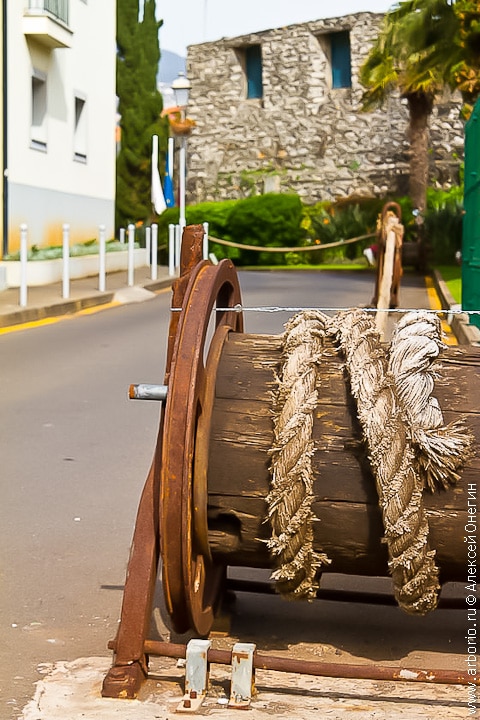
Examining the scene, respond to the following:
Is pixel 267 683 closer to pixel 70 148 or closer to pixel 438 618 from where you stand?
pixel 438 618

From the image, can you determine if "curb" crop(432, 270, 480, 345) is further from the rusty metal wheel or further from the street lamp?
the street lamp

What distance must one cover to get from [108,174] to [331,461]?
83.3 ft

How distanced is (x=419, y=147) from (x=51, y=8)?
1370 centimetres

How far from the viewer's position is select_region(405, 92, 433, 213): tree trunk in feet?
105

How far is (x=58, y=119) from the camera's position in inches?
962

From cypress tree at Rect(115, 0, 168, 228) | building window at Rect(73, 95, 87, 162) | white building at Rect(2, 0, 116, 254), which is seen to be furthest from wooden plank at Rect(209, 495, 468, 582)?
cypress tree at Rect(115, 0, 168, 228)

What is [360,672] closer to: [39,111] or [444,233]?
[39,111]

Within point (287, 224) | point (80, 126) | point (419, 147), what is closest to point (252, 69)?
point (287, 224)

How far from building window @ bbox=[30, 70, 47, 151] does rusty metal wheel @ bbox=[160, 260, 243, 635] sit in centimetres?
2042

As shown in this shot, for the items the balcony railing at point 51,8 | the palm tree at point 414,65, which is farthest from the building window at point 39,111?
the palm tree at point 414,65

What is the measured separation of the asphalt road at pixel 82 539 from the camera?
4.03 meters

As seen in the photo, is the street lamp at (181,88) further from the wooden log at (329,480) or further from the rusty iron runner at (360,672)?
the rusty iron runner at (360,672)

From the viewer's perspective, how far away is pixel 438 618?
4324 millimetres

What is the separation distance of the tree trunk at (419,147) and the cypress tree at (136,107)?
25.9ft
